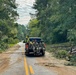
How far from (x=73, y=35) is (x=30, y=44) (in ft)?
17.2

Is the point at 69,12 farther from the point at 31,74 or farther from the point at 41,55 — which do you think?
the point at 31,74

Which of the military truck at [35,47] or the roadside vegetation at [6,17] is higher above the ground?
the roadside vegetation at [6,17]

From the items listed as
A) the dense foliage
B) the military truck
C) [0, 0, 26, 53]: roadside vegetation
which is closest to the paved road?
the military truck

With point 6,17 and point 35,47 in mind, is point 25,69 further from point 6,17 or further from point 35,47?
point 6,17

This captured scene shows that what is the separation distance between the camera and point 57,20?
43.7 meters

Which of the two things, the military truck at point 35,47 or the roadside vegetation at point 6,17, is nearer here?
the military truck at point 35,47

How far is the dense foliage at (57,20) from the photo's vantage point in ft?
92.8

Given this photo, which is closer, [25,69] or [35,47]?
[25,69]

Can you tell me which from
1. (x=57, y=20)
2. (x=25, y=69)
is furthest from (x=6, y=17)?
(x=25, y=69)

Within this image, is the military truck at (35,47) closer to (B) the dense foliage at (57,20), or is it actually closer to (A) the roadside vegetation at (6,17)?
(B) the dense foliage at (57,20)

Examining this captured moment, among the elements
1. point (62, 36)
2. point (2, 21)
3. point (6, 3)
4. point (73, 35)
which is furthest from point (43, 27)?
point (73, 35)

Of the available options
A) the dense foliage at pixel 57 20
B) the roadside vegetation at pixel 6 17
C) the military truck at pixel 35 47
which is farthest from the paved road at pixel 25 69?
the roadside vegetation at pixel 6 17

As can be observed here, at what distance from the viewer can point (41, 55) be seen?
2778 centimetres

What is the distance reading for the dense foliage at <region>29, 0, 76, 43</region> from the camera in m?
28.3
